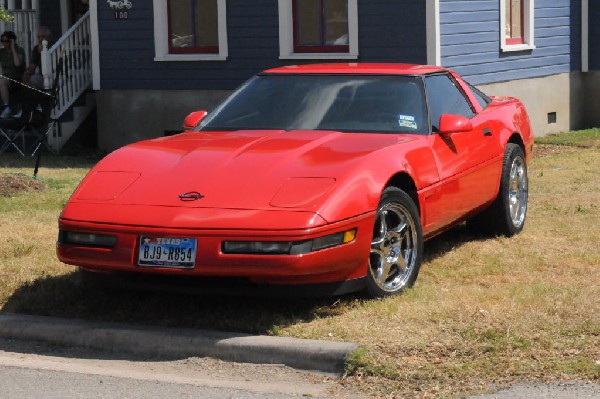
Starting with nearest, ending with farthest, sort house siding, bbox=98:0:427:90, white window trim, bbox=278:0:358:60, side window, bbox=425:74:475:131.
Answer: side window, bbox=425:74:475:131 < house siding, bbox=98:0:427:90 < white window trim, bbox=278:0:358:60

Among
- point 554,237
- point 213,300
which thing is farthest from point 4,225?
point 554,237

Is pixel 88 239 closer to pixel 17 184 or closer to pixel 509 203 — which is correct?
pixel 509 203

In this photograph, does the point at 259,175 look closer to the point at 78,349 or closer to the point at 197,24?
the point at 78,349

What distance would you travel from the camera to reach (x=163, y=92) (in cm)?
1859

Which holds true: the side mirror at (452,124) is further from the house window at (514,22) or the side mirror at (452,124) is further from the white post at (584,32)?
the white post at (584,32)

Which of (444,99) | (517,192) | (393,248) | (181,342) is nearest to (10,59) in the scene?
(517,192)

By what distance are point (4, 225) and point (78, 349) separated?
3914 mm

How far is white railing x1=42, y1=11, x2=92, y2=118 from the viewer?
18625 millimetres

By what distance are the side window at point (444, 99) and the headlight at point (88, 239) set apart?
8.55ft

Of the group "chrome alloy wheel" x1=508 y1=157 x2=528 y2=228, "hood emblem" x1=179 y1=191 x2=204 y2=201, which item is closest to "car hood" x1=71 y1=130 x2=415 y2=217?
"hood emblem" x1=179 y1=191 x2=204 y2=201

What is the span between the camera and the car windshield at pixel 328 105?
8.41 m

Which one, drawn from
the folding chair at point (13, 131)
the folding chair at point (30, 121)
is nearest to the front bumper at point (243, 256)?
the folding chair at point (30, 121)

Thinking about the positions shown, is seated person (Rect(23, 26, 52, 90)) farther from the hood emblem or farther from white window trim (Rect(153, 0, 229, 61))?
the hood emblem

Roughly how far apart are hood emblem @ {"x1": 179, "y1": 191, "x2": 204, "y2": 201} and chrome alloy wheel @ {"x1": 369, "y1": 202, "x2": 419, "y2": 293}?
110 cm
